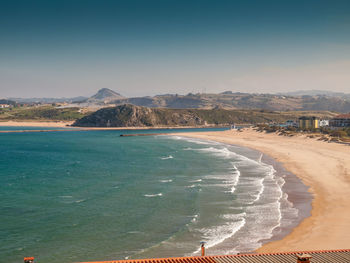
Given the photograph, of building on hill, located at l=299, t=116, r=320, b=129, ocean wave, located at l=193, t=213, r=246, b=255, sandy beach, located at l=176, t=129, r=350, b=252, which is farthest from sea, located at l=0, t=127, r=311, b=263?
building on hill, located at l=299, t=116, r=320, b=129

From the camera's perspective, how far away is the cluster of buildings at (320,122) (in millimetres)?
136375

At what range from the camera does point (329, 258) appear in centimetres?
1869

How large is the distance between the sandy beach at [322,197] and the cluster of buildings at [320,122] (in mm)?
52222

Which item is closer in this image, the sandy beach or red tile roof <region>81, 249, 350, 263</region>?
red tile roof <region>81, 249, 350, 263</region>

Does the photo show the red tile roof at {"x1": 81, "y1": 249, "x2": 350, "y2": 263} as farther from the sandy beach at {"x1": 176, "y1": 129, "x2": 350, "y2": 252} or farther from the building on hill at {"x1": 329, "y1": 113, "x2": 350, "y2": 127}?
the building on hill at {"x1": 329, "y1": 113, "x2": 350, "y2": 127}

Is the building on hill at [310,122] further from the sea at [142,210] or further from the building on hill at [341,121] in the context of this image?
the sea at [142,210]

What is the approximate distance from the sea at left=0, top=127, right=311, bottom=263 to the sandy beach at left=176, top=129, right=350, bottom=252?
4.35 feet

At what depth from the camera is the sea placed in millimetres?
27000

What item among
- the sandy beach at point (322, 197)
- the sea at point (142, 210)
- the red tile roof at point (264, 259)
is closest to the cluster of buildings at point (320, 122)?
the sandy beach at point (322, 197)

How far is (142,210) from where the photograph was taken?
1441 inches

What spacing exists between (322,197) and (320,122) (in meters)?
131

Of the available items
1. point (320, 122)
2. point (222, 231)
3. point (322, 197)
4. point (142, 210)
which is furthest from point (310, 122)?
point (222, 231)

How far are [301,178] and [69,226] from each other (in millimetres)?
36999

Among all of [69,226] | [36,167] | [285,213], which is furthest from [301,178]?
[36,167]
